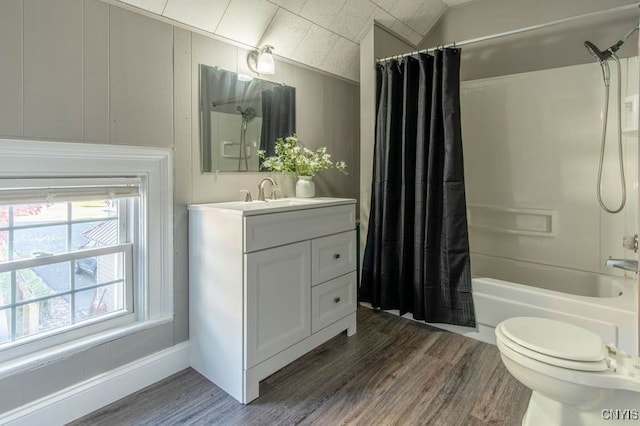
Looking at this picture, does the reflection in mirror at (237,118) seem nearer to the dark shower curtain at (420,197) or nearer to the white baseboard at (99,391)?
the dark shower curtain at (420,197)

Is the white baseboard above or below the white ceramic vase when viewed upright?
below

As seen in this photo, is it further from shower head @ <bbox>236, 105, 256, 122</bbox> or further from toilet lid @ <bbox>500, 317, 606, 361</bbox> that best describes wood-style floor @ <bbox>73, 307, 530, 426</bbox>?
shower head @ <bbox>236, 105, 256, 122</bbox>

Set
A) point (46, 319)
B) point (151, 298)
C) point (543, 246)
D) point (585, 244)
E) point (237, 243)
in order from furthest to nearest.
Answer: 1. point (543, 246)
2. point (585, 244)
3. point (151, 298)
4. point (237, 243)
5. point (46, 319)

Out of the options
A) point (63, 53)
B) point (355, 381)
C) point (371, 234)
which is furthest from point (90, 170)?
point (371, 234)

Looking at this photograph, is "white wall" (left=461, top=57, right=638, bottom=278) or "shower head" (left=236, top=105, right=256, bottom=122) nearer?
"shower head" (left=236, top=105, right=256, bottom=122)

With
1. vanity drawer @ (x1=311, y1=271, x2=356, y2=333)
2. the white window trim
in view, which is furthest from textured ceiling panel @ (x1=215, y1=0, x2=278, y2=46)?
vanity drawer @ (x1=311, y1=271, x2=356, y2=333)

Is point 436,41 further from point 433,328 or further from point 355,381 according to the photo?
point 355,381

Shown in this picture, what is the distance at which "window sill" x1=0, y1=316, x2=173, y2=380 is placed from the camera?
4.98 feet

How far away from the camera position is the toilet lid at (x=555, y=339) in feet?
4.74

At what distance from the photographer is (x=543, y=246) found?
9.11 feet

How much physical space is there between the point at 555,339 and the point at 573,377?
0.73ft

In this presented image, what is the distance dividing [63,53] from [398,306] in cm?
253

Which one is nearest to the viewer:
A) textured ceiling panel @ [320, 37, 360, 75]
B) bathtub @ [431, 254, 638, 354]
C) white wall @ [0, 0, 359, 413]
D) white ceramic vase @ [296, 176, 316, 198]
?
white wall @ [0, 0, 359, 413]

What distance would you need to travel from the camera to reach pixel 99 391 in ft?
5.69
